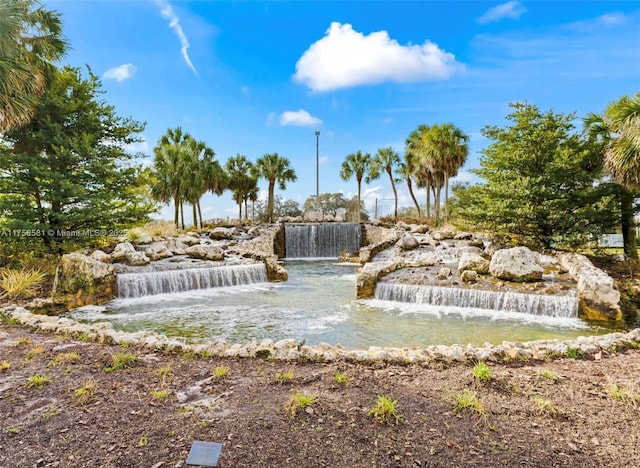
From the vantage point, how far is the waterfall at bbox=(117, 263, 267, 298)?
10.3m

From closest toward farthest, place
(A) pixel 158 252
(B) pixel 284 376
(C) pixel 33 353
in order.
A: (B) pixel 284 376, (C) pixel 33 353, (A) pixel 158 252

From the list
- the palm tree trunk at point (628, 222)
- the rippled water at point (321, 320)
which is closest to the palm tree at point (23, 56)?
the rippled water at point (321, 320)

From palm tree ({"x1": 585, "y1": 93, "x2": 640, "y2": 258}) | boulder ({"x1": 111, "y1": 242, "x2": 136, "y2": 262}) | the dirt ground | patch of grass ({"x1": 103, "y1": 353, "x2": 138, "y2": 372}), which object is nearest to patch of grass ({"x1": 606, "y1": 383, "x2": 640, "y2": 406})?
the dirt ground

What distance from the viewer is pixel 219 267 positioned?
12469 millimetres

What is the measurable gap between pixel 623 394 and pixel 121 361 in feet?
16.6

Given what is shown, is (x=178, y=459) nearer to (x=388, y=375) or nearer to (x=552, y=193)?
(x=388, y=375)

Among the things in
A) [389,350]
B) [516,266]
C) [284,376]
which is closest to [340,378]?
[284,376]

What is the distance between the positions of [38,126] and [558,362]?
14.8 m

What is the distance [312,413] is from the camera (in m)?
2.96

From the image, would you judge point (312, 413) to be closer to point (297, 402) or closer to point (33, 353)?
point (297, 402)

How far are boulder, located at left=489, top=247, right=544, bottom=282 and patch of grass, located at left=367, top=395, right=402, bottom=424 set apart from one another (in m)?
7.68

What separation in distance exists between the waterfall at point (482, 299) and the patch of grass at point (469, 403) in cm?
592

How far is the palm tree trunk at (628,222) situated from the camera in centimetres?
1180

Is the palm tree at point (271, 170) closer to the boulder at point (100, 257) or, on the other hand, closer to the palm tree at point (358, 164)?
the palm tree at point (358, 164)
